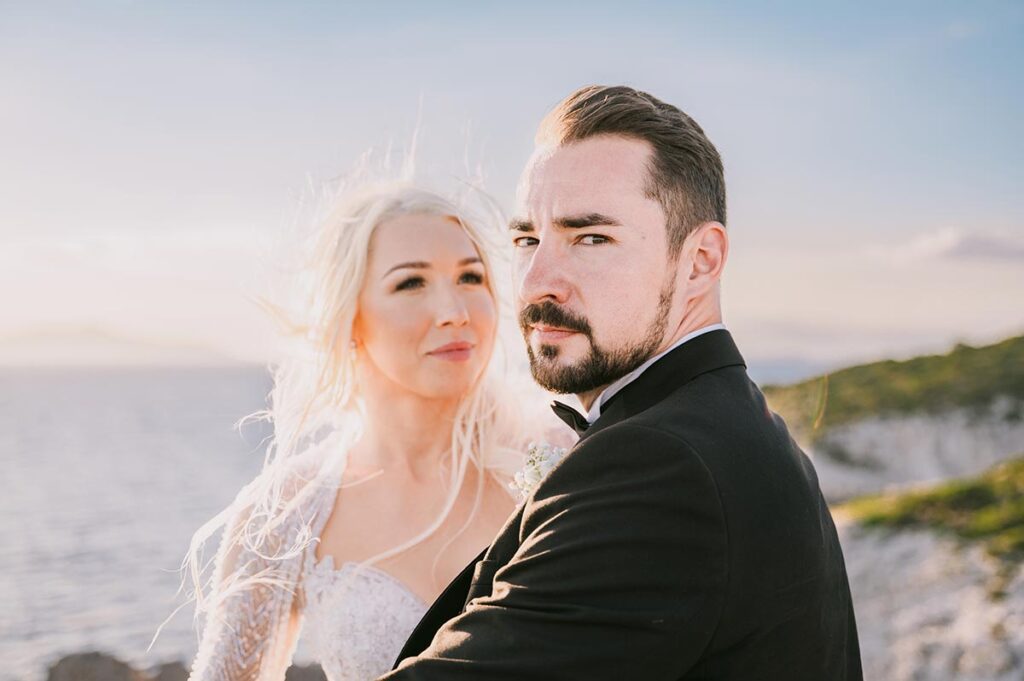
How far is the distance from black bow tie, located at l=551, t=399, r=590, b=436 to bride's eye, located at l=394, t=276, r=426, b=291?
1528mm

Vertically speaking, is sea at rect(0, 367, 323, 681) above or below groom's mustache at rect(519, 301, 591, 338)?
below

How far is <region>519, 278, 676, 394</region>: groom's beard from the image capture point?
2135 millimetres

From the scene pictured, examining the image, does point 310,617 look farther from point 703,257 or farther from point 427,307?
point 703,257

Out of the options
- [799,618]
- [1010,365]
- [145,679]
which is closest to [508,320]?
[799,618]

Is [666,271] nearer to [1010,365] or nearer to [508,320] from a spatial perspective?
[508,320]

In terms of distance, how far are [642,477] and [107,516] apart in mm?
40816

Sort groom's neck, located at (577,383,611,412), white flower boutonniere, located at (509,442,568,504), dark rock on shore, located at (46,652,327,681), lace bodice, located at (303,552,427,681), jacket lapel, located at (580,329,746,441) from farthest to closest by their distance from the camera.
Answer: dark rock on shore, located at (46,652,327,681), lace bodice, located at (303,552,427,681), white flower boutonniere, located at (509,442,568,504), groom's neck, located at (577,383,611,412), jacket lapel, located at (580,329,746,441)

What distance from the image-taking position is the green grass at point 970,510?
10.2 metres

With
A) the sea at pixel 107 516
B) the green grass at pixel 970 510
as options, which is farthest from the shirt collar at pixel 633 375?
the green grass at pixel 970 510

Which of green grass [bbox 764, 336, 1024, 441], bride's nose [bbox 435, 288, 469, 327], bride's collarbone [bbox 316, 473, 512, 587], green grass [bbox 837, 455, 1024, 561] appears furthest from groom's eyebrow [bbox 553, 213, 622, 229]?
green grass [bbox 764, 336, 1024, 441]

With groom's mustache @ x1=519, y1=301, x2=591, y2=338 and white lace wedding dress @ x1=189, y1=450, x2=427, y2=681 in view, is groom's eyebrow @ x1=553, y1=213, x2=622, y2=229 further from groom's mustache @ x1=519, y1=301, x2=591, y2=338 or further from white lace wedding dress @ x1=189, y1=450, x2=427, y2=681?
white lace wedding dress @ x1=189, y1=450, x2=427, y2=681

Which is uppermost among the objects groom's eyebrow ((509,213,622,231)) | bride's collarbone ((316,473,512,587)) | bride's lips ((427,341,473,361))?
groom's eyebrow ((509,213,622,231))

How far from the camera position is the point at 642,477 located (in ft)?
6.07

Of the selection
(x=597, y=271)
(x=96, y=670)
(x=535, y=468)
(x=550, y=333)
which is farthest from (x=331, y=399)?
(x=96, y=670)
